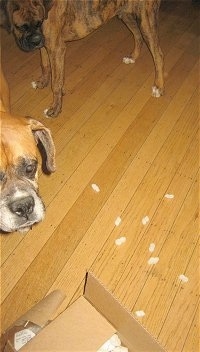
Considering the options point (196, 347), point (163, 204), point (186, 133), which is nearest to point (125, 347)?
point (196, 347)

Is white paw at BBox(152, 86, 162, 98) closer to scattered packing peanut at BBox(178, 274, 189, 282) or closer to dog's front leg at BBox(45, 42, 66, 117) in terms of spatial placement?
dog's front leg at BBox(45, 42, 66, 117)

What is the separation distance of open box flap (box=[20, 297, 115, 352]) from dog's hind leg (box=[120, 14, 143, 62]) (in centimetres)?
292

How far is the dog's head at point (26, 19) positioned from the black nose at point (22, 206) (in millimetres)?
1637

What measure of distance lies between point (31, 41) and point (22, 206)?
169 centimetres

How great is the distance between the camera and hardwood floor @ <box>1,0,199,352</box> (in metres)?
2.30

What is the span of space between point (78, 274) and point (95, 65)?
2.64m

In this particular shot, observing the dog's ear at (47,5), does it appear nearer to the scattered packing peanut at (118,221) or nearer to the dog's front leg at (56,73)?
the dog's front leg at (56,73)

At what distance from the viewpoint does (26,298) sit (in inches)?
87.7

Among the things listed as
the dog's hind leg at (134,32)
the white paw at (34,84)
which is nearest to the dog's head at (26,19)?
the white paw at (34,84)

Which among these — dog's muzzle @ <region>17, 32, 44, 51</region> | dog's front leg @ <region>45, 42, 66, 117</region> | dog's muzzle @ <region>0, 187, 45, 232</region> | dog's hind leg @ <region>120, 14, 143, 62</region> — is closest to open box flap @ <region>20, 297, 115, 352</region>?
dog's muzzle @ <region>0, 187, 45, 232</region>

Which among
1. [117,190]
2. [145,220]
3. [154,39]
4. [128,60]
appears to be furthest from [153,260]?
[128,60]

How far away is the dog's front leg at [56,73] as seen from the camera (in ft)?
10.3

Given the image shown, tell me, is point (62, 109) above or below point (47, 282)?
above

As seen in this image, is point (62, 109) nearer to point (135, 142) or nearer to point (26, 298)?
point (135, 142)
